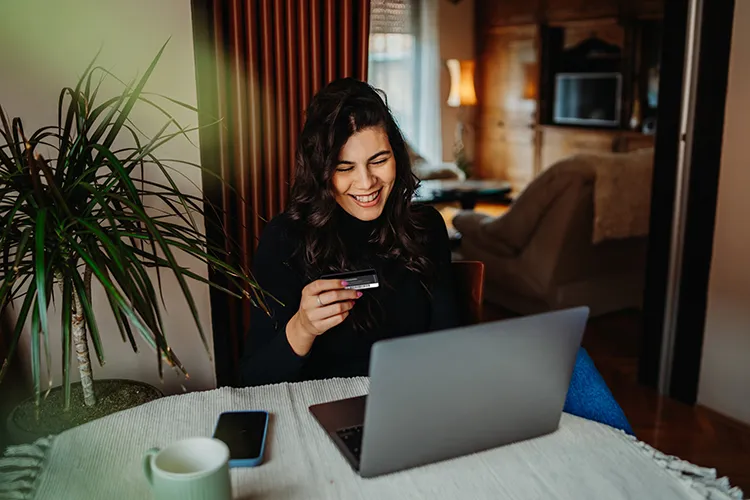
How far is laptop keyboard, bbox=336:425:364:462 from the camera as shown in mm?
1018

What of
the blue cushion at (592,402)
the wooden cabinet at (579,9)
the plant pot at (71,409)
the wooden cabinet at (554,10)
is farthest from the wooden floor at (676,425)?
the wooden cabinet at (579,9)

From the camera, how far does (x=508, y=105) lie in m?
6.95

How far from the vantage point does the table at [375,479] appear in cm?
93

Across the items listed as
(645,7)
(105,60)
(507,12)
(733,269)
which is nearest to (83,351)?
(105,60)

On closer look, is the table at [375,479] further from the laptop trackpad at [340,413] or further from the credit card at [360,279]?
the credit card at [360,279]

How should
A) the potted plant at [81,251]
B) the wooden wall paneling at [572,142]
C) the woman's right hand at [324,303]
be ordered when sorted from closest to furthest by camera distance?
1. the potted plant at [81,251]
2. the woman's right hand at [324,303]
3. the wooden wall paneling at [572,142]

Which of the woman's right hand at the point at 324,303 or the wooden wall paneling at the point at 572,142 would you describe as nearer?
the woman's right hand at the point at 324,303

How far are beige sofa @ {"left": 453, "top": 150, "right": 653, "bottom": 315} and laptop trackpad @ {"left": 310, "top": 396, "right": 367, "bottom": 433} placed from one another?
2.34 m

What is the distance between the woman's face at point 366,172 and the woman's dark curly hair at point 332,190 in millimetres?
15

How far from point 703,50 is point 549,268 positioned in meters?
1.28

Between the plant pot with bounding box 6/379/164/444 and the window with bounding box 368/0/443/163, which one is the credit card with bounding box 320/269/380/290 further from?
the window with bounding box 368/0/443/163

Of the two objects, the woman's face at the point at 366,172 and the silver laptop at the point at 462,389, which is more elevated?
the woman's face at the point at 366,172

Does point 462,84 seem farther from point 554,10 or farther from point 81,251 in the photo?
point 81,251

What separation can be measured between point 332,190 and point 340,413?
1.74 ft
